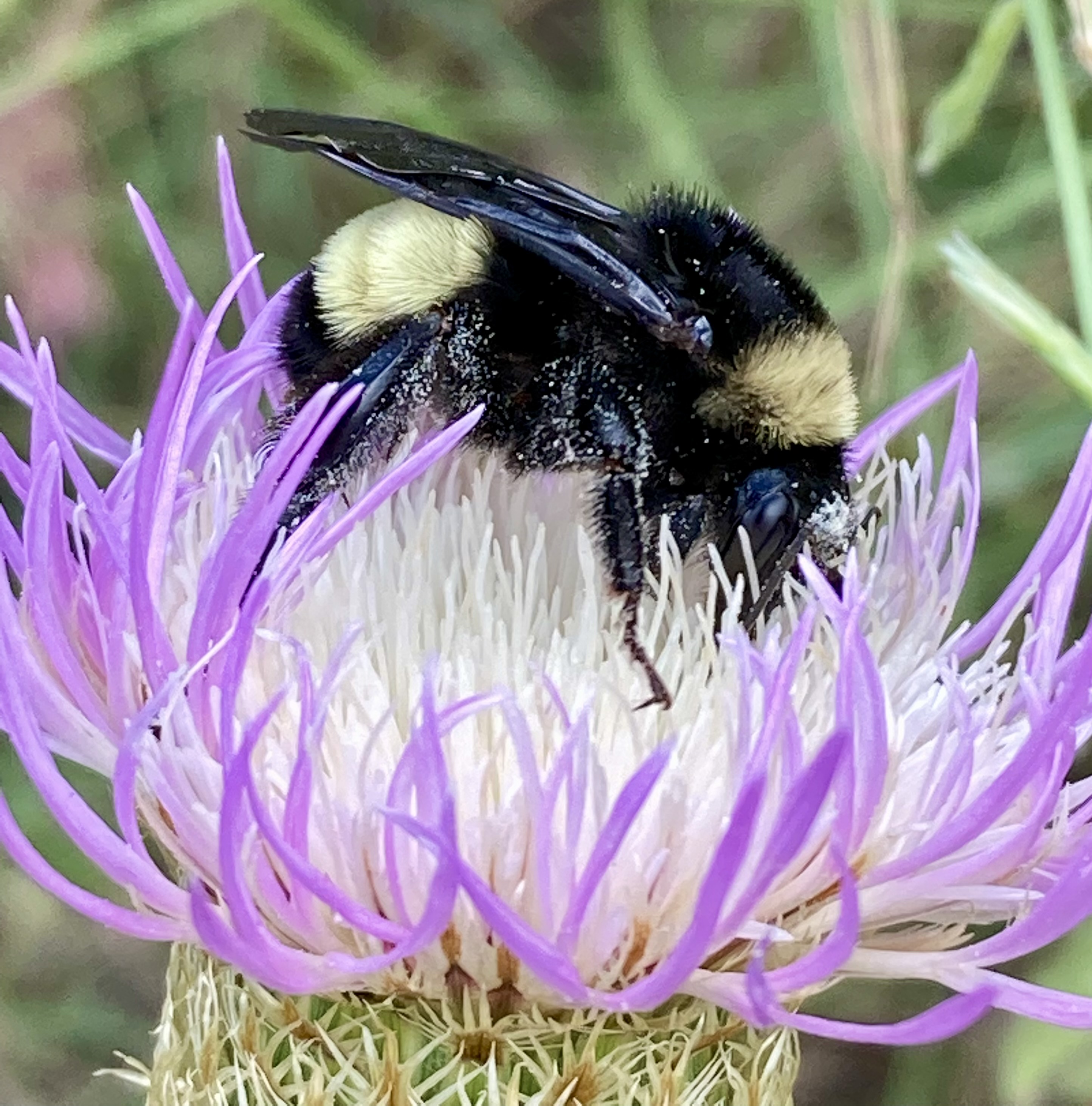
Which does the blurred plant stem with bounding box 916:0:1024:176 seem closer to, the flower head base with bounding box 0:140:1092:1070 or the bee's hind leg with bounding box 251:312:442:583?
the flower head base with bounding box 0:140:1092:1070

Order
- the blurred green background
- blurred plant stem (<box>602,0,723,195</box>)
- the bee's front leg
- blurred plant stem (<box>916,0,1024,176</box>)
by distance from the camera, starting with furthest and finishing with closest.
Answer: blurred plant stem (<box>602,0,723,195</box>), the blurred green background, blurred plant stem (<box>916,0,1024,176</box>), the bee's front leg

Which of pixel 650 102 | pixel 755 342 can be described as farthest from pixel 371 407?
pixel 650 102

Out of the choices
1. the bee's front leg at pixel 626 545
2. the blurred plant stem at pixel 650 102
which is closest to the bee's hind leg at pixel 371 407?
the bee's front leg at pixel 626 545

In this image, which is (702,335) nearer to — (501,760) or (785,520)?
(785,520)

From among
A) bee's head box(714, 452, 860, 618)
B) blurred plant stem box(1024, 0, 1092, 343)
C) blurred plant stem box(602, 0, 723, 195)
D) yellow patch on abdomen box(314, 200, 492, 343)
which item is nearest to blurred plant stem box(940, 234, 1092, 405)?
blurred plant stem box(1024, 0, 1092, 343)

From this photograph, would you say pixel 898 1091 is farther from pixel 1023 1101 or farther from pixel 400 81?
pixel 400 81
